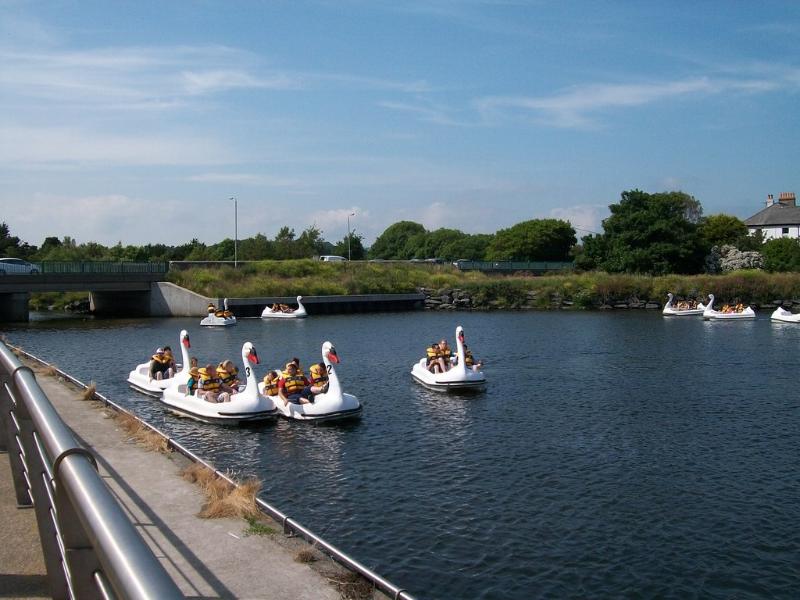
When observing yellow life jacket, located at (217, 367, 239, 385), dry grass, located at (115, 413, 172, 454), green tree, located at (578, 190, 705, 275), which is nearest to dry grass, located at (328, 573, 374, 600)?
dry grass, located at (115, 413, 172, 454)

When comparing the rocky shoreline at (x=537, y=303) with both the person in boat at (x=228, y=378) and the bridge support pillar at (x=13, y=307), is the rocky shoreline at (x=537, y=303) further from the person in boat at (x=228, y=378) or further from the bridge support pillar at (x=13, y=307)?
the person in boat at (x=228, y=378)

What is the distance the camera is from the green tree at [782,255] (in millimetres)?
89850

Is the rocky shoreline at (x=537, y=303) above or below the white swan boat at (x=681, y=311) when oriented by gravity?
above

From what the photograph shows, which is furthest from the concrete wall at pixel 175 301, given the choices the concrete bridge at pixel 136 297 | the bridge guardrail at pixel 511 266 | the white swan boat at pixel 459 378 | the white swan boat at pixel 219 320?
the white swan boat at pixel 459 378

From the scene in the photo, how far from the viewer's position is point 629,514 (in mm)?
15234

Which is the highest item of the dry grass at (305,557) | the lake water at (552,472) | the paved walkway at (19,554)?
the paved walkway at (19,554)

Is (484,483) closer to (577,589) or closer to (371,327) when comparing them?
(577,589)

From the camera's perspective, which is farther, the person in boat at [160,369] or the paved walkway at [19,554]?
the person in boat at [160,369]

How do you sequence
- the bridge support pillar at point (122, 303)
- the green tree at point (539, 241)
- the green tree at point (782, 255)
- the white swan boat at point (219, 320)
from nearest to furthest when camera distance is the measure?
the white swan boat at point (219, 320) → the bridge support pillar at point (122, 303) → the green tree at point (782, 255) → the green tree at point (539, 241)

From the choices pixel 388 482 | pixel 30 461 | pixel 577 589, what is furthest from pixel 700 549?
pixel 30 461

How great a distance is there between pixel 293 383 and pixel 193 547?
13605 mm

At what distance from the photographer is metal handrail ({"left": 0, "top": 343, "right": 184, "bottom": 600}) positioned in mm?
2326

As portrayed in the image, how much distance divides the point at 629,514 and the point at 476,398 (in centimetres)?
1246

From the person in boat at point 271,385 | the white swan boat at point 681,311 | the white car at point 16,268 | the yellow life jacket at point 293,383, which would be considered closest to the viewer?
the yellow life jacket at point 293,383
